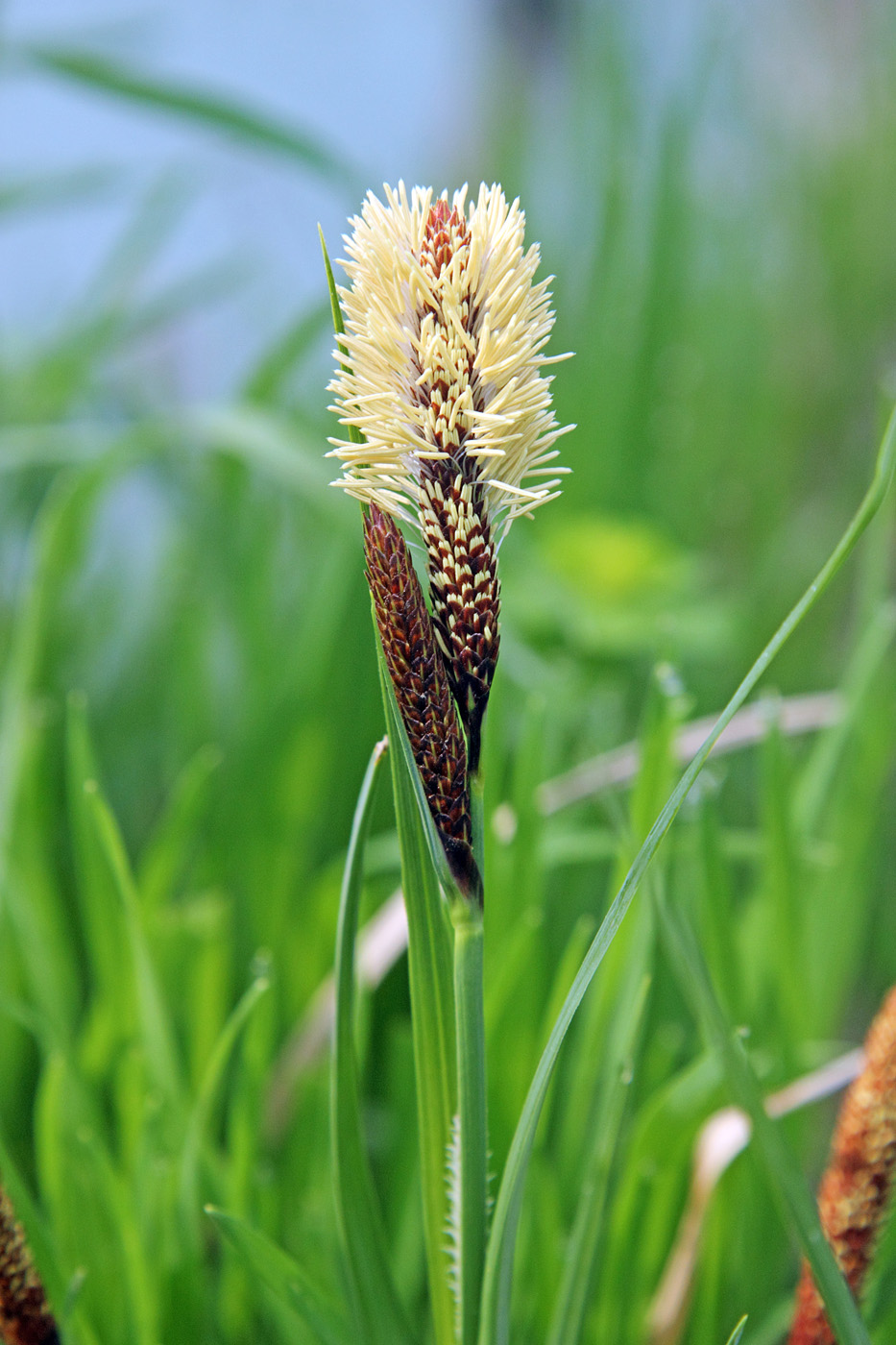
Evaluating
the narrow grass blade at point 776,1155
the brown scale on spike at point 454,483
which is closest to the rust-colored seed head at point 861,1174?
the narrow grass blade at point 776,1155

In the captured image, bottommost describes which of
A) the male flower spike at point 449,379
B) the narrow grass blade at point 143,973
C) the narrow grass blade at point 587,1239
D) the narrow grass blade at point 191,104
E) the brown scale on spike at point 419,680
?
the narrow grass blade at point 587,1239

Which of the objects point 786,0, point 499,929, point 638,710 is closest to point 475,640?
point 499,929

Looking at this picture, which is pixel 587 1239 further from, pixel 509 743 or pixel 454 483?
pixel 509 743

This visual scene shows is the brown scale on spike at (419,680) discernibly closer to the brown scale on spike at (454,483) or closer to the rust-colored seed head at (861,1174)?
the brown scale on spike at (454,483)

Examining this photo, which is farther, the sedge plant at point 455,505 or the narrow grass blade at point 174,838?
the narrow grass blade at point 174,838

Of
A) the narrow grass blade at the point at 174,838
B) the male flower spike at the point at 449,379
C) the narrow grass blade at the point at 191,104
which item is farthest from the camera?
the narrow grass blade at the point at 191,104

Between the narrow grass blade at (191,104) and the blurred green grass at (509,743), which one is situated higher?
the narrow grass blade at (191,104)

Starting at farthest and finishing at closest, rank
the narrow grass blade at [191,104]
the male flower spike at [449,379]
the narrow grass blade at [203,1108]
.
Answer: the narrow grass blade at [191,104] → the narrow grass blade at [203,1108] → the male flower spike at [449,379]

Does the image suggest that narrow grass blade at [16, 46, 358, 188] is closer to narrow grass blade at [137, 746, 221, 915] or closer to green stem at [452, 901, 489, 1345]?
narrow grass blade at [137, 746, 221, 915]
